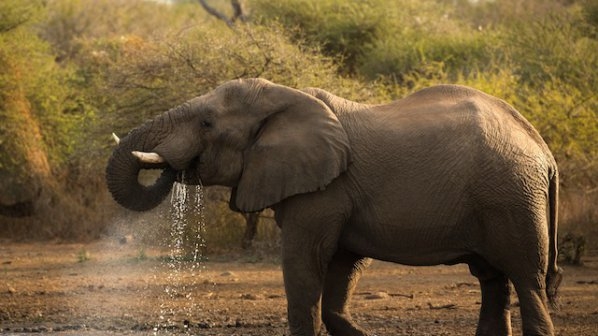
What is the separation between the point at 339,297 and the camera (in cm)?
930

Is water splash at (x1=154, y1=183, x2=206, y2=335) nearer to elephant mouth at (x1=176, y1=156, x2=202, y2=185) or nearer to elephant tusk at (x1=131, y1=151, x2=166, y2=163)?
elephant mouth at (x1=176, y1=156, x2=202, y2=185)

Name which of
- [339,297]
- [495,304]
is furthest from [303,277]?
[495,304]

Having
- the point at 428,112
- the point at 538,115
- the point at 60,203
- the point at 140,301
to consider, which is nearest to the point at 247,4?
the point at 60,203

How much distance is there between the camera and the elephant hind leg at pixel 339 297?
9.27 metres

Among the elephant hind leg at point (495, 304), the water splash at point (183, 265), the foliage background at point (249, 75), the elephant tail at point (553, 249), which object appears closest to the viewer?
the elephant tail at point (553, 249)

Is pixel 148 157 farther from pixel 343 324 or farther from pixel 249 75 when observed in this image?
pixel 249 75

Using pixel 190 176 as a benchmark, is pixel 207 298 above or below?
below

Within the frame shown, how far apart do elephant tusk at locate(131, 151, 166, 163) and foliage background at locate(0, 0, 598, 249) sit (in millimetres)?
6616

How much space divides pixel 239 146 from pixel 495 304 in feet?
6.55

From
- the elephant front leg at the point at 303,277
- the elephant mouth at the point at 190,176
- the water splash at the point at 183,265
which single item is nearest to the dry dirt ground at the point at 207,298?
the water splash at the point at 183,265

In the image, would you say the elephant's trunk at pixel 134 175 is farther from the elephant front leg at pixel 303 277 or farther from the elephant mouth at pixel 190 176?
the elephant front leg at pixel 303 277

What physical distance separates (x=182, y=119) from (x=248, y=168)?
521 mm

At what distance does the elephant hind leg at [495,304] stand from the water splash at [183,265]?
6.49 feet

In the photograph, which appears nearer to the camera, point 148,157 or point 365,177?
point 148,157
